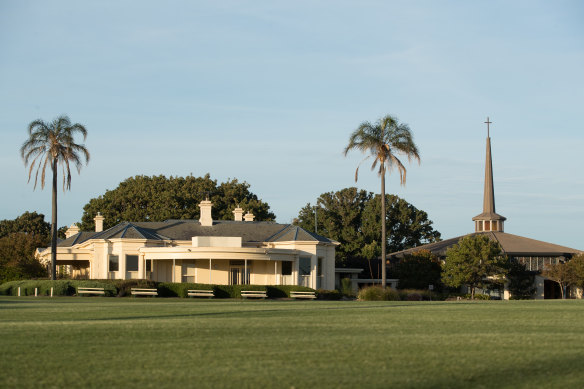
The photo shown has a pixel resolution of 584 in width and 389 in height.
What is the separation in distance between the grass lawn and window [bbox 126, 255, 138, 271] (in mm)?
39169

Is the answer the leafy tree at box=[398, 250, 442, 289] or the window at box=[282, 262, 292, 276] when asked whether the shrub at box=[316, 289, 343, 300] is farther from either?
the leafy tree at box=[398, 250, 442, 289]

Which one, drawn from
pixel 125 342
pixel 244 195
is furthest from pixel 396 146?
pixel 125 342

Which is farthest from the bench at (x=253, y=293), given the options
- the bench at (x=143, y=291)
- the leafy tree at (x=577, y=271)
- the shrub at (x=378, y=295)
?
the leafy tree at (x=577, y=271)

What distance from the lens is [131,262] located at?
5694cm

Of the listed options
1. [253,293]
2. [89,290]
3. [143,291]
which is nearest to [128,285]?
[143,291]

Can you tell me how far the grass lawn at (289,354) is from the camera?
1016 centimetres

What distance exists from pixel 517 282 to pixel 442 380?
59381mm

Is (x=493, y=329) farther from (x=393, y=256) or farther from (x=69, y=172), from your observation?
(x=393, y=256)

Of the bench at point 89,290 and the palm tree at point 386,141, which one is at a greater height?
the palm tree at point 386,141

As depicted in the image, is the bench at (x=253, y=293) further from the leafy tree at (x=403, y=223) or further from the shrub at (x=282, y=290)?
the leafy tree at (x=403, y=223)

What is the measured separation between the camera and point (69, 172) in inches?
2216

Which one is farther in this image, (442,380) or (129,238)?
(129,238)

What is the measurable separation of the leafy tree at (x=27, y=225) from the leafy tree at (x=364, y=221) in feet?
125

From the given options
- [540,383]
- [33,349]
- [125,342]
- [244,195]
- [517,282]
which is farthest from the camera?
[244,195]
